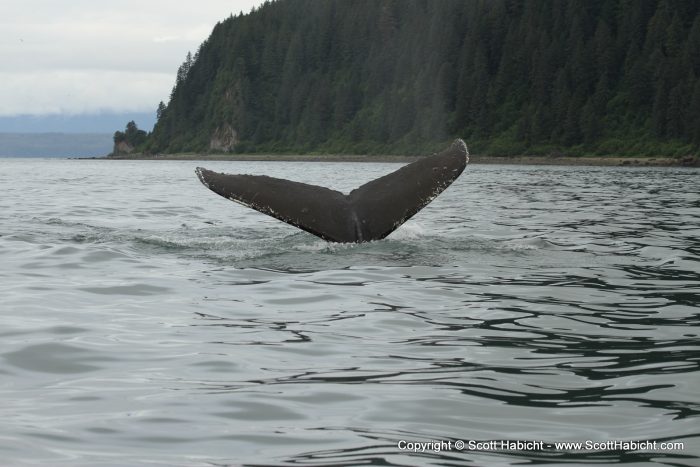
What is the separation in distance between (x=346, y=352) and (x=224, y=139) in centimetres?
17885

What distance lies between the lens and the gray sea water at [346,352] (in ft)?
17.5

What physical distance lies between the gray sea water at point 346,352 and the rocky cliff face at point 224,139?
16740 cm

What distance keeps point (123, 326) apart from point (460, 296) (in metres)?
3.49

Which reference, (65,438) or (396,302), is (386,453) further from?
(396,302)

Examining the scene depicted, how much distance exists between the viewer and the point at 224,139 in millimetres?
184000

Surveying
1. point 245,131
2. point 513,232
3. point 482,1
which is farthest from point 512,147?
point 513,232

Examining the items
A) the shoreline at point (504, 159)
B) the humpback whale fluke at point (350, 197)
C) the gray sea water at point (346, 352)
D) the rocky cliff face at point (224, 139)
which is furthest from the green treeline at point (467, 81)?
the gray sea water at point (346, 352)

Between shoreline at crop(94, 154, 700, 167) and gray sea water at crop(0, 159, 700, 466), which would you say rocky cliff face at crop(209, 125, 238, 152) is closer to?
shoreline at crop(94, 154, 700, 167)

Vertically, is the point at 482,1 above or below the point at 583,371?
above

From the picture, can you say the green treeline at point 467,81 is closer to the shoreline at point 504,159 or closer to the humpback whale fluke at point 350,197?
the shoreline at point 504,159

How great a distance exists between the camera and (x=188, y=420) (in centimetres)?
571

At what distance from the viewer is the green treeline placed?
11512 cm

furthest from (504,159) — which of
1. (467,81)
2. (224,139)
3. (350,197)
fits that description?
(350,197)

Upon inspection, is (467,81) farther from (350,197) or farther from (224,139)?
(350,197)
